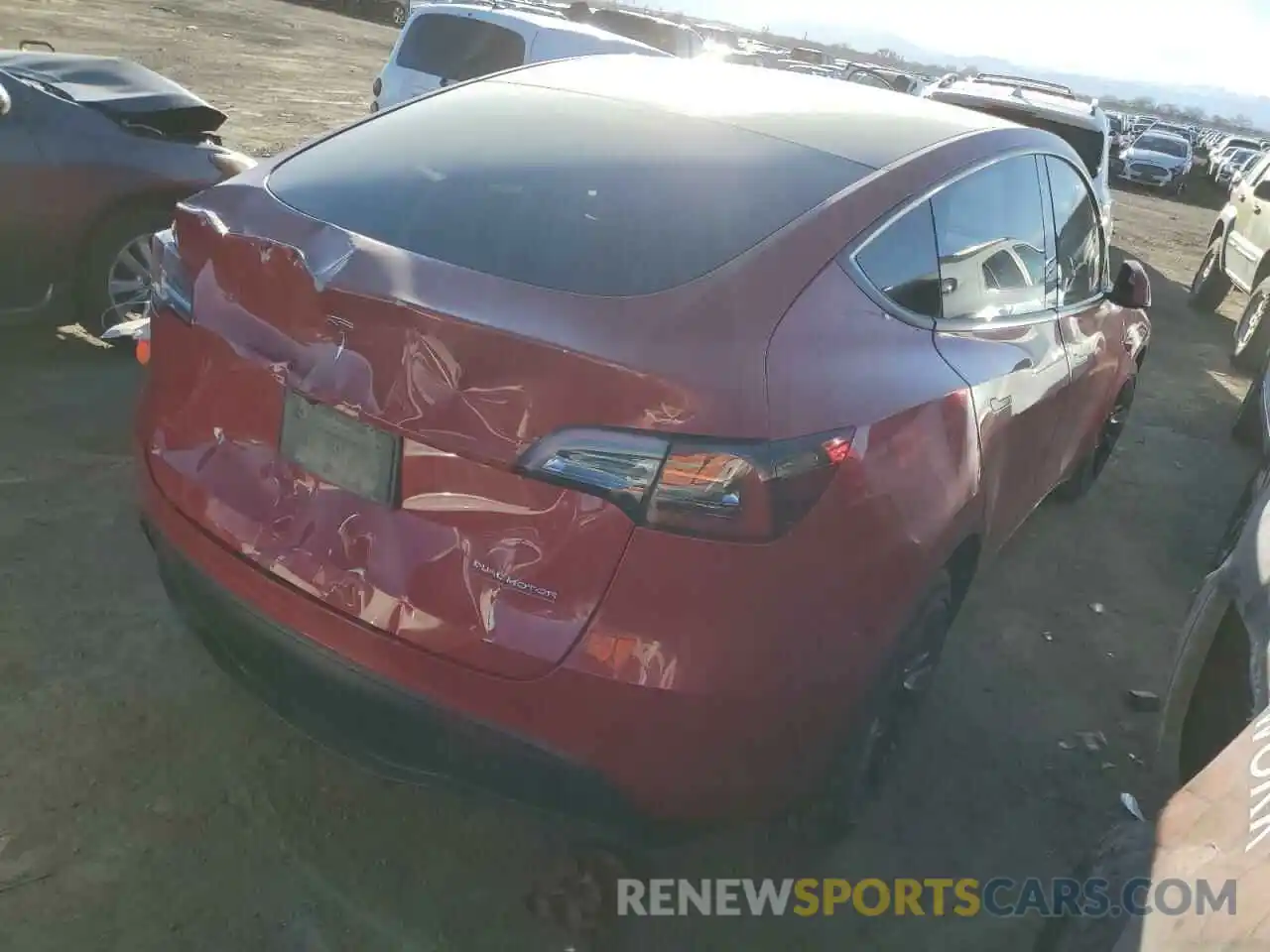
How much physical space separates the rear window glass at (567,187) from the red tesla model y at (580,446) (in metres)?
0.01

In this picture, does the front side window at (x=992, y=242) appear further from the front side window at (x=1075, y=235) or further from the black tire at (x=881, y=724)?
the black tire at (x=881, y=724)

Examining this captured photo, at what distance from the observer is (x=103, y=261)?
4.88m

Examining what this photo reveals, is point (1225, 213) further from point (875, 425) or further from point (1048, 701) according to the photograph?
point (875, 425)

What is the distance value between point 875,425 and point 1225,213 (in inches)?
398

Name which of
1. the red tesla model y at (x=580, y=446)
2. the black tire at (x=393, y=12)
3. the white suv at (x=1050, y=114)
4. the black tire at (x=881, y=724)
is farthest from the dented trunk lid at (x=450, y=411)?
the black tire at (x=393, y=12)

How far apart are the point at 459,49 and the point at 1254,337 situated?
6.93 meters

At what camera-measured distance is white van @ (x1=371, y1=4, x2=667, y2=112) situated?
8.68 meters

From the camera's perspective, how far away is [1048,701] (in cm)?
376

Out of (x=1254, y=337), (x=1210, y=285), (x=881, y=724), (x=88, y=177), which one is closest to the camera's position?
(x=881, y=724)

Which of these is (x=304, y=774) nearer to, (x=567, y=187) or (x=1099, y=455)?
(x=567, y=187)

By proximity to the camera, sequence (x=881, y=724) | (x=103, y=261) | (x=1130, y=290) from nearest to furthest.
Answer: (x=881, y=724)
(x=1130, y=290)
(x=103, y=261)

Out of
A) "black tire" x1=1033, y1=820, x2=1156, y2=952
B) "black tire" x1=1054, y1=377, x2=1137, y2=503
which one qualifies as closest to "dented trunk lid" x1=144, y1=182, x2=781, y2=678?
"black tire" x1=1033, y1=820, x2=1156, y2=952

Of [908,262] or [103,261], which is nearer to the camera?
[908,262]

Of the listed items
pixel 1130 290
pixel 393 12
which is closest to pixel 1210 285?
pixel 1130 290
